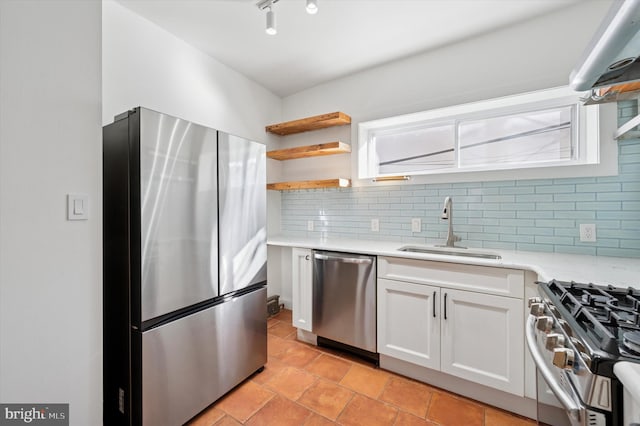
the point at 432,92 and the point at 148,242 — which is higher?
the point at 432,92

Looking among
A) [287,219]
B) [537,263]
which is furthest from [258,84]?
[537,263]

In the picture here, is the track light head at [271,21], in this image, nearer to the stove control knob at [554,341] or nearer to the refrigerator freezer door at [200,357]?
the refrigerator freezer door at [200,357]

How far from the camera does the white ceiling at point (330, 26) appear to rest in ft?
6.01

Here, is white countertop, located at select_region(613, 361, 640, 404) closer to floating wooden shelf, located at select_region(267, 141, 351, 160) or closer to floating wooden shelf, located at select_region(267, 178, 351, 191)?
floating wooden shelf, located at select_region(267, 178, 351, 191)

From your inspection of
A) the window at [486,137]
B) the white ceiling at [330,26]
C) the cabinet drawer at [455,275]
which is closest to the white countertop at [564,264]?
the cabinet drawer at [455,275]

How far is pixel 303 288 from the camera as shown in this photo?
2.41 metres

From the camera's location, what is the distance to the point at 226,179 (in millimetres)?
1743

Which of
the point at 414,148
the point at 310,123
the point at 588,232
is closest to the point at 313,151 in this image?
the point at 310,123

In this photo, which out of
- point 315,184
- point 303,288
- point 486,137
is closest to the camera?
point 486,137

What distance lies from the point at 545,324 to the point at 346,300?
1.37 meters

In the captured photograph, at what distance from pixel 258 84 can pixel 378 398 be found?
3.07m

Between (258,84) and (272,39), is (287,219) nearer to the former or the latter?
(258,84)

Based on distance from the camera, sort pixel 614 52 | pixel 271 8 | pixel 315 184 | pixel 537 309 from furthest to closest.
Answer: pixel 315 184 → pixel 271 8 → pixel 537 309 → pixel 614 52
